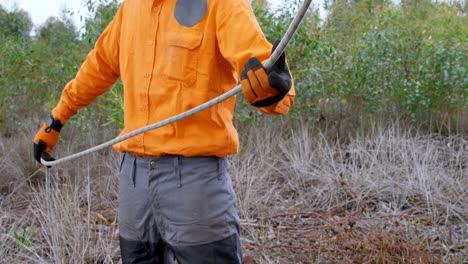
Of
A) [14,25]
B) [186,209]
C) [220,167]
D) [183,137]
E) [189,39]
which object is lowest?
[186,209]

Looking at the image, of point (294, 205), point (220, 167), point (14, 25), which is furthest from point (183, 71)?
point (14, 25)

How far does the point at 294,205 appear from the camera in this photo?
3578 millimetres

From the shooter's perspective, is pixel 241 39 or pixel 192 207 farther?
pixel 192 207

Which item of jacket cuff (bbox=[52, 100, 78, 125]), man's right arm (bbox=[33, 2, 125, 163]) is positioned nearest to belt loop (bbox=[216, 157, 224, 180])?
man's right arm (bbox=[33, 2, 125, 163])

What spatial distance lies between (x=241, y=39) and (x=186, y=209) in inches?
25.7

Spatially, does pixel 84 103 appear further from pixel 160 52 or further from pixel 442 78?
pixel 442 78

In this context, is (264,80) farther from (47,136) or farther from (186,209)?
(47,136)

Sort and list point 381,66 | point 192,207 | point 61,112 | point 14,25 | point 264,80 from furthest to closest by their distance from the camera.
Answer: point 14,25 < point 381,66 < point 61,112 < point 192,207 < point 264,80

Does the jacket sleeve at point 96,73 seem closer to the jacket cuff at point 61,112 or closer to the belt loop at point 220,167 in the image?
the jacket cuff at point 61,112

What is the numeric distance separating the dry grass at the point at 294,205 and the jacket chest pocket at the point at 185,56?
52.3 inches

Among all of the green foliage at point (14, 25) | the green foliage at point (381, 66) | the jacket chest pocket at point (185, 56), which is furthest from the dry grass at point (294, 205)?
the green foliage at point (14, 25)

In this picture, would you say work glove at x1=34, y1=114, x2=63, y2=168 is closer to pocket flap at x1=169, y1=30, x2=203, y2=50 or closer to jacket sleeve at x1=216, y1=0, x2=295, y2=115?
pocket flap at x1=169, y1=30, x2=203, y2=50

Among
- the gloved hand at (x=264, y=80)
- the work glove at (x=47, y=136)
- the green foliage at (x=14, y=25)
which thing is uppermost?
the green foliage at (x=14, y=25)

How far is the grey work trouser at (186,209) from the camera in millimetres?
1445
